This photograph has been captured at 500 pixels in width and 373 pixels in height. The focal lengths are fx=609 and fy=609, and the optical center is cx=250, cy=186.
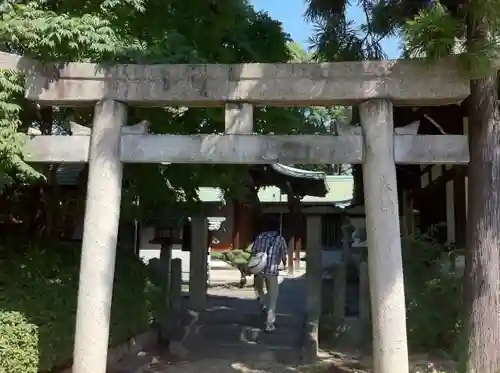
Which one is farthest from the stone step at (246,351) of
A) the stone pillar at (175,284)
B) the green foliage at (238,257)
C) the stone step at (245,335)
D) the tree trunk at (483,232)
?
the green foliage at (238,257)

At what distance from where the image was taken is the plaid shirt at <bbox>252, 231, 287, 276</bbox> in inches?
402

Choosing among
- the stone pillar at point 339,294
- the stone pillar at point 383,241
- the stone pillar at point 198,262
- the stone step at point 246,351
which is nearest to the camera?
the stone pillar at point 383,241

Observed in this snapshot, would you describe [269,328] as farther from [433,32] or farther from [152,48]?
[433,32]

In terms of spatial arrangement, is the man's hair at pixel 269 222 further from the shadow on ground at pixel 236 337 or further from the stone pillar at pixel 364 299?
the stone pillar at pixel 364 299

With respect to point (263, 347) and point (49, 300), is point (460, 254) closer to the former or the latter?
point (263, 347)

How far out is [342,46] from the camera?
25.5 ft

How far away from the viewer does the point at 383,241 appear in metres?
6.00

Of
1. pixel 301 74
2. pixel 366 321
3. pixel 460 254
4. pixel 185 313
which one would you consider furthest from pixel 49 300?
pixel 460 254

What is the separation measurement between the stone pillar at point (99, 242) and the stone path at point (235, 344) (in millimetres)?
2510

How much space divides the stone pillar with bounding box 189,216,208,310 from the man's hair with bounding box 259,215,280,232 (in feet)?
41.0

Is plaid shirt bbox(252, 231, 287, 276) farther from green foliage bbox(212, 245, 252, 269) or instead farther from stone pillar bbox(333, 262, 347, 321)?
green foliage bbox(212, 245, 252, 269)

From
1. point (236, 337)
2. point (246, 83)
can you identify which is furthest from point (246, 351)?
point (246, 83)

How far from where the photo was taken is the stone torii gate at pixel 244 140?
19.7 ft

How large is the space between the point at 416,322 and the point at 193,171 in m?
3.82
